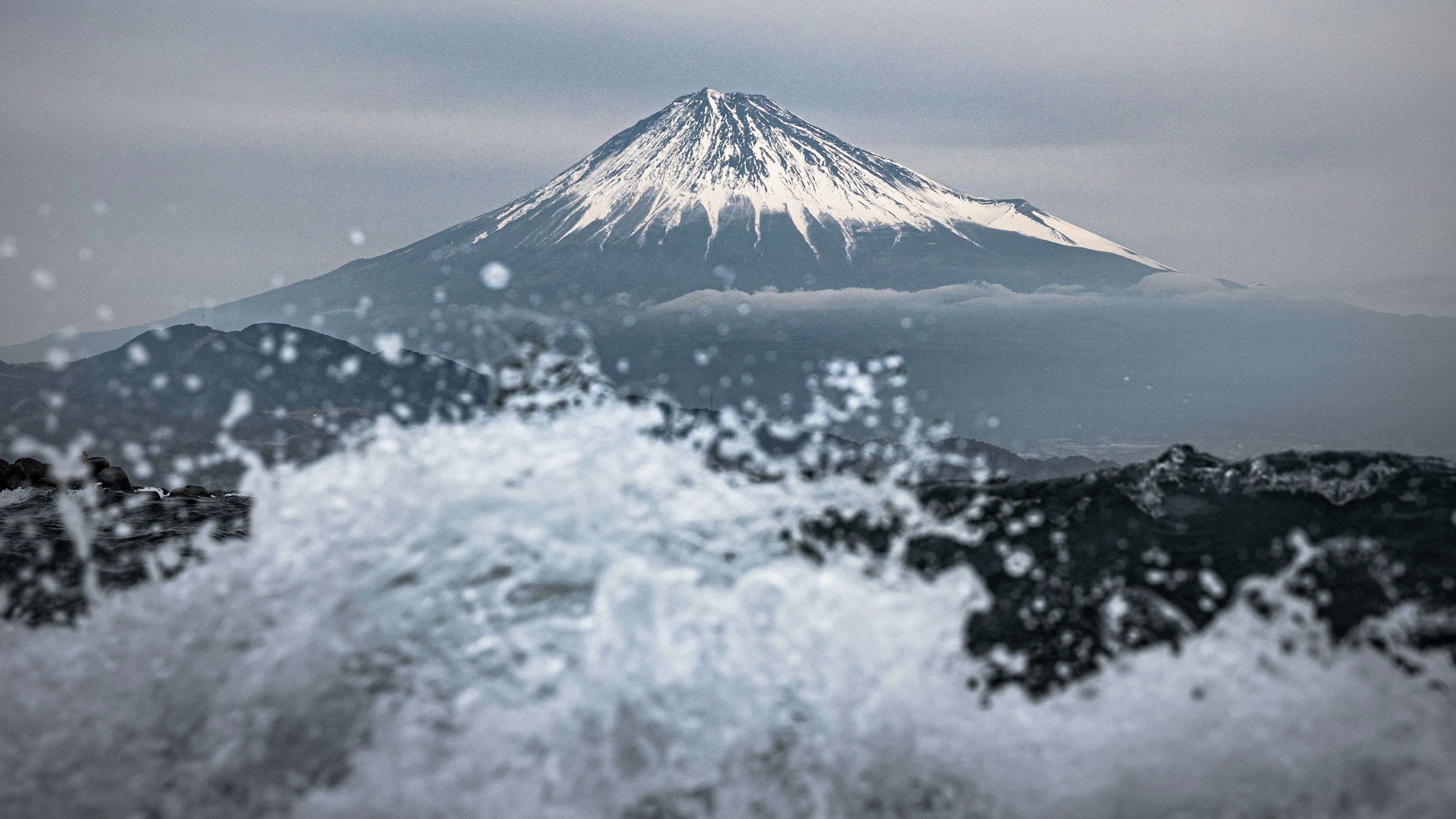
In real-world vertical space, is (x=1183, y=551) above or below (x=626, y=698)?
above

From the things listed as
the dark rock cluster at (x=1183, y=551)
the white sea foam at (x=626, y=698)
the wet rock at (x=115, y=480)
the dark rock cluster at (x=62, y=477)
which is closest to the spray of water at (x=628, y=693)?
the white sea foam at (x=626, y=698)

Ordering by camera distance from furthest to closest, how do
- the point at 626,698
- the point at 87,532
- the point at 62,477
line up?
the point at 62,477
the point at 87,532
the point at 626,698

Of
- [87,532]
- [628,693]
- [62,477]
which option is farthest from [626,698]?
[62,477]

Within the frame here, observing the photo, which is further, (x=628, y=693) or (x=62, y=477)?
(x=62, y=477)

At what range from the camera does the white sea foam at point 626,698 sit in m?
7.78

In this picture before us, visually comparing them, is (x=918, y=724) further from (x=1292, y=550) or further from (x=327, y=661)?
(x=327, y=661)

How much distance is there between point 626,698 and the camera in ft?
28.2

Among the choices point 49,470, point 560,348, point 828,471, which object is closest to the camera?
point 828,471

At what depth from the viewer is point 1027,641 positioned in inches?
361

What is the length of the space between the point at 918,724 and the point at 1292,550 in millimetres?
4433

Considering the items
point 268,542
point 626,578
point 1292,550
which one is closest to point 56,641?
point 268,542

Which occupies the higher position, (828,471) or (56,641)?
(828,471)

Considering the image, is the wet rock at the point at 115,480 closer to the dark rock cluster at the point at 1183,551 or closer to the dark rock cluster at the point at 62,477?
the dark rock cluster at the point at 62,477

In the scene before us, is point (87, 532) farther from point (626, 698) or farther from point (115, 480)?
point (626, 698)
